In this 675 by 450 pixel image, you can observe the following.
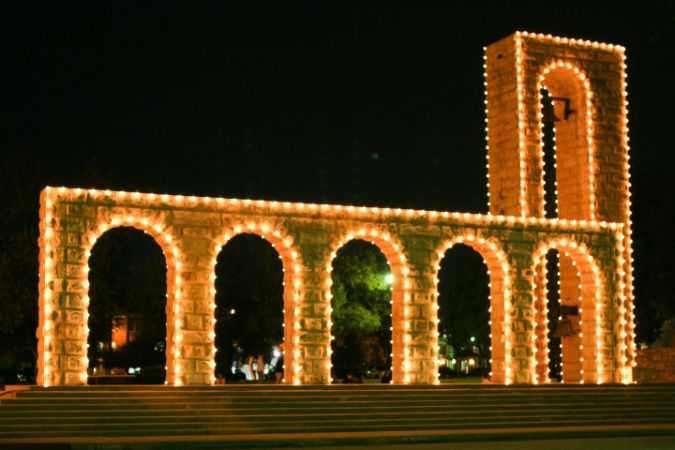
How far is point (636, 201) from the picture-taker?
41.8 m

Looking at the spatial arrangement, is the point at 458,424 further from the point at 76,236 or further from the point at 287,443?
the point at 76,236

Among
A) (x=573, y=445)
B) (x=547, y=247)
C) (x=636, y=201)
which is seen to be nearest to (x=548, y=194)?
(x=636, y=201)

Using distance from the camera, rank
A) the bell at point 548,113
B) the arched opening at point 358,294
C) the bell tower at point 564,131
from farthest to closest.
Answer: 1. the arched opening at point 358,294
2. the bell at point 548,113
3. the bell tower at point 564,131

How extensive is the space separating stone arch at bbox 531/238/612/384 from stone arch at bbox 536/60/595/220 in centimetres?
154

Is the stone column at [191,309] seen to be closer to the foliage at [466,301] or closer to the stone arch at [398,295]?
the stone arch at [398,295]

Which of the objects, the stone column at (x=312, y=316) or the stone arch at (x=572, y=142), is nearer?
the stone column at (x=312, y=316)

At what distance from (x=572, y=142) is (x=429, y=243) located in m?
6.96

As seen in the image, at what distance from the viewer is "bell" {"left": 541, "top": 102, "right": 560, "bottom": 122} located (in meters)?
30.3

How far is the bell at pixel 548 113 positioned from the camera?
3034 centimetres

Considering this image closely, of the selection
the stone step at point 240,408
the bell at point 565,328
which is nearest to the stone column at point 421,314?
the stone step at point 240,408

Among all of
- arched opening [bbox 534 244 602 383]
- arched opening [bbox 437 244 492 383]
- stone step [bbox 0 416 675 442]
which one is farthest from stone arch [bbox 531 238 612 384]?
arched opening [bbox 437 244 492 383]

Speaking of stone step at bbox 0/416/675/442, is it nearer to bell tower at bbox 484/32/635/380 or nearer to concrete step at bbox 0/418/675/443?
concrete step at bbox 0/418/675/443

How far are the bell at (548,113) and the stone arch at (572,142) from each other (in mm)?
185

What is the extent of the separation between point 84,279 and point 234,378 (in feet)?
65.8
